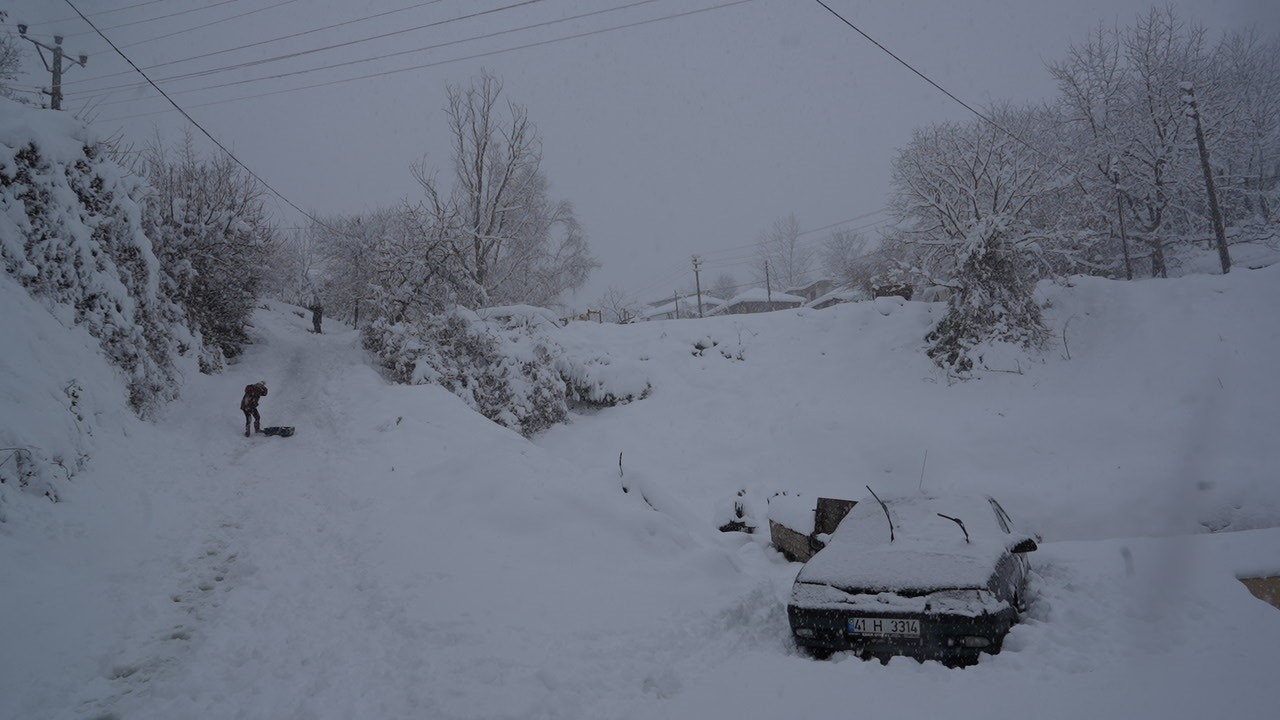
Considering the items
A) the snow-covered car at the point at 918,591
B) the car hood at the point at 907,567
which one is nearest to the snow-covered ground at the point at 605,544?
Result: the snow-covered car at the point at 918,591

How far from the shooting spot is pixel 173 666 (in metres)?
4.10

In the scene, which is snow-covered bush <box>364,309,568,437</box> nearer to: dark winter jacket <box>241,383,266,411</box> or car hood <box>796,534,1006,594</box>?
dark winter jacket <box>241,383,266,411</box>

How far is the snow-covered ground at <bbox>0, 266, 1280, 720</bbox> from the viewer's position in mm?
3670

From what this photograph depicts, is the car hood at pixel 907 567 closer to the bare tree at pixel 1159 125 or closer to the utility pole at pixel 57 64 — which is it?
the utility pole at pixel 57 64

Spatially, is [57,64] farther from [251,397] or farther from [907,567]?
[907,567]

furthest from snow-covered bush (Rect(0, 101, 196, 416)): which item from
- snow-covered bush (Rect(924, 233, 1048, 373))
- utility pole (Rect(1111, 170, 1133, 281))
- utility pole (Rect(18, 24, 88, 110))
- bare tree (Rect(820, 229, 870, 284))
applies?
bare tree (Rect(820, 229, 870, 284))

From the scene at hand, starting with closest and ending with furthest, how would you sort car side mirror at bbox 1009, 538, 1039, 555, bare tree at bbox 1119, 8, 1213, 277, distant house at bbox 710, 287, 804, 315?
car side mirror at bbox 1009, 538, 1039, 555 < bare tree at bbox 1119, 8, 1213, 277 < distant house at bbox 710, 287, 804, 315

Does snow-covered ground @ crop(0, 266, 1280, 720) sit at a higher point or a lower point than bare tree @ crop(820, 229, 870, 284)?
lower

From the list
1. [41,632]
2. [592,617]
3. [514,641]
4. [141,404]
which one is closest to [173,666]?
[41,632]

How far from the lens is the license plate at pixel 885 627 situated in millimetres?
4019

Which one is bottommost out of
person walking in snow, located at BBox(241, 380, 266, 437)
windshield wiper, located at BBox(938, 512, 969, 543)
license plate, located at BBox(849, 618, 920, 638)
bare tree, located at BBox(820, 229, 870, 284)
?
license plate, located at BBox(849, 618, 920, 638)

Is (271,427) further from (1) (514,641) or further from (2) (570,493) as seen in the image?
(1) (514,641)

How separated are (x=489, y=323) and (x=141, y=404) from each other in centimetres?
802

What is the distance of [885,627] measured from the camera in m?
4.09
